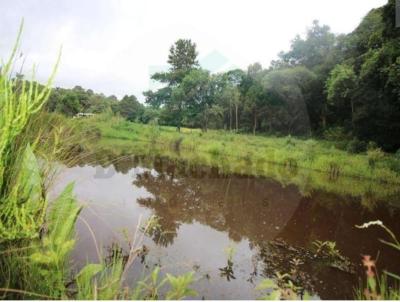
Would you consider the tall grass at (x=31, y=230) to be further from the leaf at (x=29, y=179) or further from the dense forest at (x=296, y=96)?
the dense forest at (x=296, y=96)

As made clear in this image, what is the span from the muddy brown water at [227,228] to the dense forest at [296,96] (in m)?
7.13

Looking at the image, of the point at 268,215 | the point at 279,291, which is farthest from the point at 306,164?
the point at 279,291

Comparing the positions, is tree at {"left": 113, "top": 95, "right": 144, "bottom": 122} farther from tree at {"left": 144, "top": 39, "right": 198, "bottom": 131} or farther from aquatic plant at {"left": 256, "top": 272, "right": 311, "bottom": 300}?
aquatic plant at {"left": 256, "top": 272, "right": 311, "bottom": 300}

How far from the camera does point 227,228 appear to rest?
514 cm

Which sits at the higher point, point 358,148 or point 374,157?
point 358,148

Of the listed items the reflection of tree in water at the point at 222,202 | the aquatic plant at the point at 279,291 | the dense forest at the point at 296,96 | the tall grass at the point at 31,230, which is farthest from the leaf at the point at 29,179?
the dense forest at the point at 296,96

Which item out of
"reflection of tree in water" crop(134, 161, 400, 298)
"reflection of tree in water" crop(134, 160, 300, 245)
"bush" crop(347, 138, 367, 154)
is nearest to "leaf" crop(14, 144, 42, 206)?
"reflection of tree in water" crop(134, 161, 400, 298)

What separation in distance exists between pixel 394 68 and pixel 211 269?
8.97m

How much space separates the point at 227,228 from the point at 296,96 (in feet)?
64.8

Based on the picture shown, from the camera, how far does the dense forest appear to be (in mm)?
14023

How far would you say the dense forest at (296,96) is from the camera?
14023 mm

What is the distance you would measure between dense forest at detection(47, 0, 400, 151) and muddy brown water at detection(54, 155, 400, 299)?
281 inches

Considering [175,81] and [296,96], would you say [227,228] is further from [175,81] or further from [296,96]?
[175,81]

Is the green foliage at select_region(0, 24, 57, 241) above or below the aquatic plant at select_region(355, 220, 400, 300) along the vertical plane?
above
